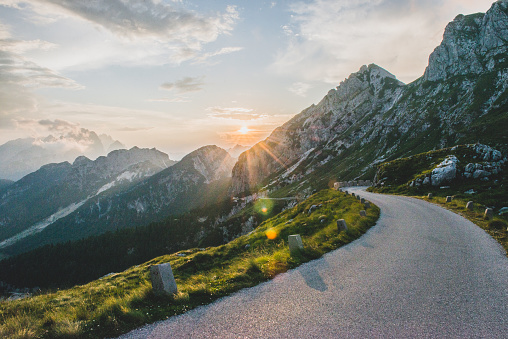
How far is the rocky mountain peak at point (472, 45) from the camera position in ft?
499

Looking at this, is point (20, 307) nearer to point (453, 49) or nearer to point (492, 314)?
point (492, 314)

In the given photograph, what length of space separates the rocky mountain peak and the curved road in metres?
200

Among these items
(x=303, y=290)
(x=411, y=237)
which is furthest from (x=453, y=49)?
(x=303, y=290)

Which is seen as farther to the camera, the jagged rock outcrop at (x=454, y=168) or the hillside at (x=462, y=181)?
the jagged rock outcrop at (x=454, y=168)

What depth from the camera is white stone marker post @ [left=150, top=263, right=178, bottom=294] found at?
8984 mm

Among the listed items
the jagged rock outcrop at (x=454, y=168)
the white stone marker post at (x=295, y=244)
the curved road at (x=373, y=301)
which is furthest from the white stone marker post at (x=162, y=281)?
the jagged rock outcrop at (x=454, y=168)

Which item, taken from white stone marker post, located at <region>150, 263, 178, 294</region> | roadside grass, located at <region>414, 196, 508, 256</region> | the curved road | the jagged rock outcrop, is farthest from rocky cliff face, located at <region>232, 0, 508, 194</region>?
white stone marker post, located at <region>150, 263, 178, 294</region>

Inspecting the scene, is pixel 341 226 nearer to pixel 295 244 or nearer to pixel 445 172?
pixel 295 244

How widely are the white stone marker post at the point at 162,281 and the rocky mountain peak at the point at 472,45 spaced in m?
210

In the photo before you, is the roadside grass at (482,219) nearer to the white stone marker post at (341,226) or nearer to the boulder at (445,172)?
the white stone marker post at (341,226)

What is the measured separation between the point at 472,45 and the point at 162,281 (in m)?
239

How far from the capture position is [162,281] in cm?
899

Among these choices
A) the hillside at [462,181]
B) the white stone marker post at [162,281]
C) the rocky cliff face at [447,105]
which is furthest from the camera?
the rocky cliff face at [447,105]

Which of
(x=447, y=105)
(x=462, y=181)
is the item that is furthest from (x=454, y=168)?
(x=447, y=105)
